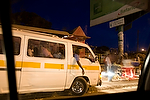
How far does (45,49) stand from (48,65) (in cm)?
57

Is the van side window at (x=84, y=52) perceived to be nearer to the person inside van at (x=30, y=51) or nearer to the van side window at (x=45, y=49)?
the van side window at (x=45, y=49)

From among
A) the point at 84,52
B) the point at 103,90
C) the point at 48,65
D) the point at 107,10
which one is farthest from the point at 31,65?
the point at 107,10

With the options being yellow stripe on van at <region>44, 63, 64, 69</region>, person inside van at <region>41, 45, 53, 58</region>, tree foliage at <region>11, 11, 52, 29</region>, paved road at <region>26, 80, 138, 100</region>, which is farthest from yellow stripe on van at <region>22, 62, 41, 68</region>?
tree foliage at <region>11, 11, 52, 29</region>

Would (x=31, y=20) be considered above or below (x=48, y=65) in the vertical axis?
above

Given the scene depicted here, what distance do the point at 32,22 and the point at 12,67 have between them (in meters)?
15.9

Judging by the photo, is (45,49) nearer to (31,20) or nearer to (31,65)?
(31,65)

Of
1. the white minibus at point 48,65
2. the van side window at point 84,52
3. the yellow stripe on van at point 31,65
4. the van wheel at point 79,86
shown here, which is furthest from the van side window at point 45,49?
the van wheel at point 79,86

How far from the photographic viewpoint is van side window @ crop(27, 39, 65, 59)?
16.1ft

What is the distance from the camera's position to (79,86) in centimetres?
595

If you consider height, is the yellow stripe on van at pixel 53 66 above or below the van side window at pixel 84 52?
below

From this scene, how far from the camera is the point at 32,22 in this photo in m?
17.0

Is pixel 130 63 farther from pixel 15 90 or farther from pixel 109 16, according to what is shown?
pixel 15 90

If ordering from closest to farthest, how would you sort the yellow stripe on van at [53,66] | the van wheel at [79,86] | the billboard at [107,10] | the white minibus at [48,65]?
the white minibus at [48,65], the yellow stripe on van at [53,66], the van wheel at [79,86], the billboard at [107,10]

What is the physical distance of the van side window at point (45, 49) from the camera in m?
4.91
